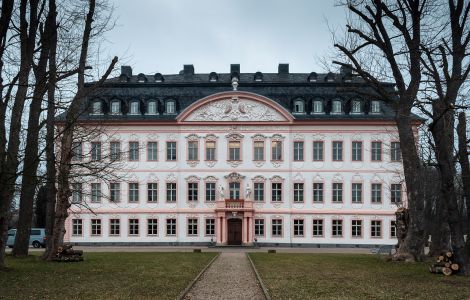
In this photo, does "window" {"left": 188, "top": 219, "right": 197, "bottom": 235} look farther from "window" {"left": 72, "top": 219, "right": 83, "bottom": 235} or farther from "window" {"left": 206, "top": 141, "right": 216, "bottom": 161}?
"window" {"left": 72, "top": 219, "right": 83, "bottom": 235}

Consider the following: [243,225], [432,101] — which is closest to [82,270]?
[432,101]

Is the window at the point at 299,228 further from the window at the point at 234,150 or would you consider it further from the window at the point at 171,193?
the window at the point at 171,193

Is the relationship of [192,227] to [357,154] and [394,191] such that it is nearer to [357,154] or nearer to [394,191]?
[357,154]

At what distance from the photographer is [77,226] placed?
46125 mm

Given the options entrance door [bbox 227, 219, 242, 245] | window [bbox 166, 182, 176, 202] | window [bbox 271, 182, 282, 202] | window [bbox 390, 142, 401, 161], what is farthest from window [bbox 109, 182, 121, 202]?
window [bbox 390, 142, 401, 161]

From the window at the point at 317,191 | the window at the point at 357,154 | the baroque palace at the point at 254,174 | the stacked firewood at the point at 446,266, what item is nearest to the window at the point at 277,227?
the baroque palace at the point at 254,174

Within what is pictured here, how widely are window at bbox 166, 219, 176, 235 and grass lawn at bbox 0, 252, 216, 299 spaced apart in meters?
23.1

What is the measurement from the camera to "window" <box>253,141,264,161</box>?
4559 centimetres

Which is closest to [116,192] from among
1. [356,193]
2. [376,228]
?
[356,193]

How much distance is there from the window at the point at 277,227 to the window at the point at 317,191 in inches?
122

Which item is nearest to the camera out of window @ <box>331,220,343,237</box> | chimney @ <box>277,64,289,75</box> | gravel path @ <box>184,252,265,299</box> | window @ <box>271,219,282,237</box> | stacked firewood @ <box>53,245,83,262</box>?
gravel path @ <box>184,252,265,299</box>

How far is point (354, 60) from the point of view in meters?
22.9

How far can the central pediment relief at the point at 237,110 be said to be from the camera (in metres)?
45.1

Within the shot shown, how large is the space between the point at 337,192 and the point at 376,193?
283 centimetres
